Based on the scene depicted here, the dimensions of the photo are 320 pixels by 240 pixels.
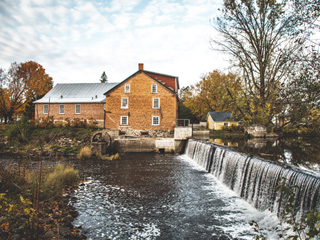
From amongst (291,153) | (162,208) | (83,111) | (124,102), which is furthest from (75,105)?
(162,208)

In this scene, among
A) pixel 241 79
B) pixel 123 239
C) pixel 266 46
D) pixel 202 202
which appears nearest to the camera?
pixel 123 239

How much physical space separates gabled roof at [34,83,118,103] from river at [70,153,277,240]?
2205 centimetres

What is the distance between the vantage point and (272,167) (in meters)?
8.46

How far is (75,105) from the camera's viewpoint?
33500mm

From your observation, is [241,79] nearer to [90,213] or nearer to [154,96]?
[154,96]

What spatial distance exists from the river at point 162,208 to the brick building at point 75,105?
20421 millimetres

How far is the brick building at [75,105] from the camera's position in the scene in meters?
32.9

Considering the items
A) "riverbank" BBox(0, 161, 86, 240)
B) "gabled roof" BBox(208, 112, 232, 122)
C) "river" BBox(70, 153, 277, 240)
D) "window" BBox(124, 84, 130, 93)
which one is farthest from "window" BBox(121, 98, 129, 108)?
"riverbank" BBox(0, 161, 86, 240)

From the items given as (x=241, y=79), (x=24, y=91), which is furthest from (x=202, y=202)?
(x=24, y=91)

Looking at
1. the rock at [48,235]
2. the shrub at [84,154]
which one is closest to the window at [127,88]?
the shrub at [84,154]

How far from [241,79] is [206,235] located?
726 inches

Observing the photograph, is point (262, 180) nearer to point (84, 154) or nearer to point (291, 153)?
point (291, 153)

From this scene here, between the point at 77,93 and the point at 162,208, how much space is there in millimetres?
30176

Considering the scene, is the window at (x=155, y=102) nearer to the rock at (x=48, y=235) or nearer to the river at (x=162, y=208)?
the river at (x=162, y=208)
